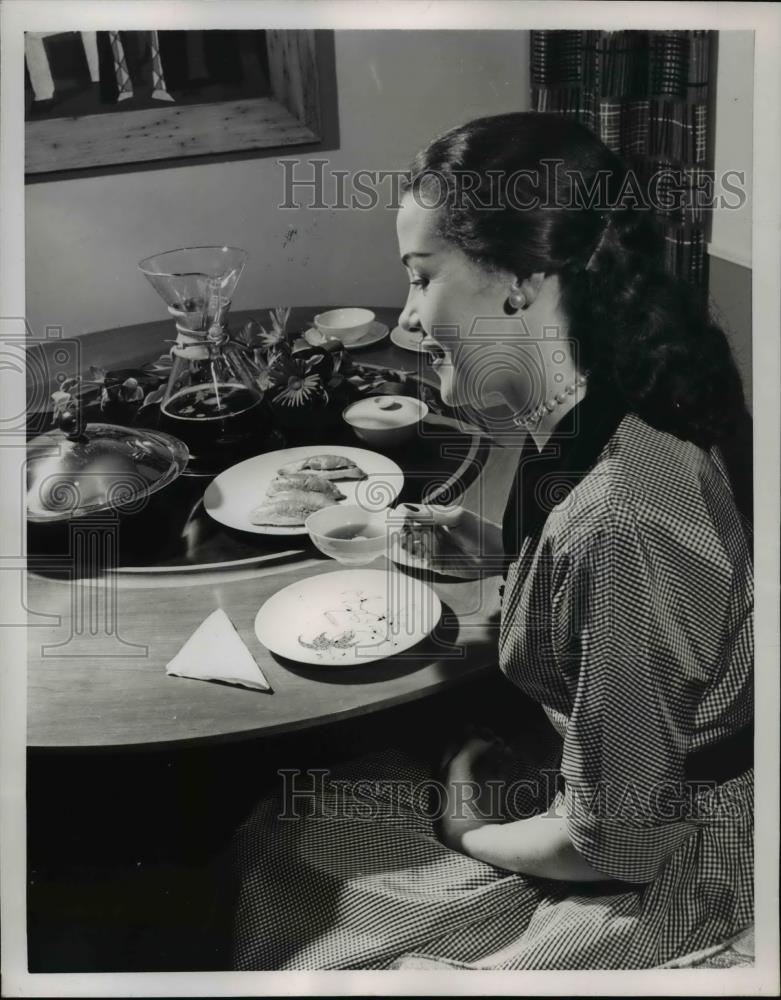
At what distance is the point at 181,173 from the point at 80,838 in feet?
3.08

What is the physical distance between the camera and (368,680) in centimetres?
127

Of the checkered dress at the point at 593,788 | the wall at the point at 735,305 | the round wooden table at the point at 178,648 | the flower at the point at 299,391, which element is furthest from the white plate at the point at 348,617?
the wall at the point at 735,305

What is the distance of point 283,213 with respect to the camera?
1.39 meters

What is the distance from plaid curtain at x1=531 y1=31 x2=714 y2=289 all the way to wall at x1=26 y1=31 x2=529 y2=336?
0.08 m

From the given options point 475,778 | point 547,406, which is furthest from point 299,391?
point 475,778

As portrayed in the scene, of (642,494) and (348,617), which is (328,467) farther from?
(642,494)

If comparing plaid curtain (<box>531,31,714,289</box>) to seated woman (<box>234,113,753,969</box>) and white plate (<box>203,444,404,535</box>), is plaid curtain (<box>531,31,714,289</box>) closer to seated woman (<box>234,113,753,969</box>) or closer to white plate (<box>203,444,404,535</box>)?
seated woman (<box>234,113,753,969</box>)

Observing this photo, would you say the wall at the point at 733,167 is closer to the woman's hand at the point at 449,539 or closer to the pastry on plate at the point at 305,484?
the woman's hand at the point at 449,539

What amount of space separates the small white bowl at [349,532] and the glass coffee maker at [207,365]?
152mm

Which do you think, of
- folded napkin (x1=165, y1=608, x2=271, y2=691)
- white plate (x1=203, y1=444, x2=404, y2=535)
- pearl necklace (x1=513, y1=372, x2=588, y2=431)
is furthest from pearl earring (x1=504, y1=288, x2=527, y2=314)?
folded napkin (x1=165, y1=608, x2=271, y2=691)

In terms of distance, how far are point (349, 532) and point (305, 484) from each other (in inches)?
3.6

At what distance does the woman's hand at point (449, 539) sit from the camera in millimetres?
1367

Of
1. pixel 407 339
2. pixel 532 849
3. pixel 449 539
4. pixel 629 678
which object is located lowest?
pixel 532 849

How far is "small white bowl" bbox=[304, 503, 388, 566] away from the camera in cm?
136
